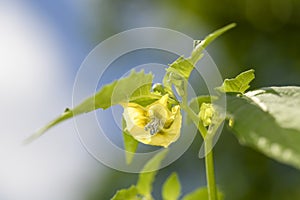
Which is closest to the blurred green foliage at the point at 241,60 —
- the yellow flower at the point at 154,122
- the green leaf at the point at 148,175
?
the green leaf at the point at 148,175

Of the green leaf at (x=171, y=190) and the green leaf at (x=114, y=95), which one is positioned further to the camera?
the green leaf at (x=171, y=190)

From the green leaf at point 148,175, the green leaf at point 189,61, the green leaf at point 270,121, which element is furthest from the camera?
the green leaf at point 148,175

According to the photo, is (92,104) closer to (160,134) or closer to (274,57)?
(160,134)

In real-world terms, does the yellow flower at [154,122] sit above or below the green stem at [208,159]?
above

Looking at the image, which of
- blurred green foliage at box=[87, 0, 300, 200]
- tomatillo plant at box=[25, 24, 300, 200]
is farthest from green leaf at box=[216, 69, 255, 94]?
blurred green foliage at box=[87, 0, 300, 200]

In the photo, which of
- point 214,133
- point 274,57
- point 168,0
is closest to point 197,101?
point 214,133

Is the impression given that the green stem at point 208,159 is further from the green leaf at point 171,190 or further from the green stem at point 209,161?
the green leaf at point 171,190

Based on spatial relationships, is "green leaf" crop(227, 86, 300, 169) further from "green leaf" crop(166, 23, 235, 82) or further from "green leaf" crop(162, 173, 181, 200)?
"green leaf" crop(162, 173, 181, 200)

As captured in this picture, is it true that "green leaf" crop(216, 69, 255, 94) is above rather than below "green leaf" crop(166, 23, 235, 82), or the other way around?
below

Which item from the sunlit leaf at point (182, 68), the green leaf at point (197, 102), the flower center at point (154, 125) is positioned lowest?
the green leaf at point (197, 102)
